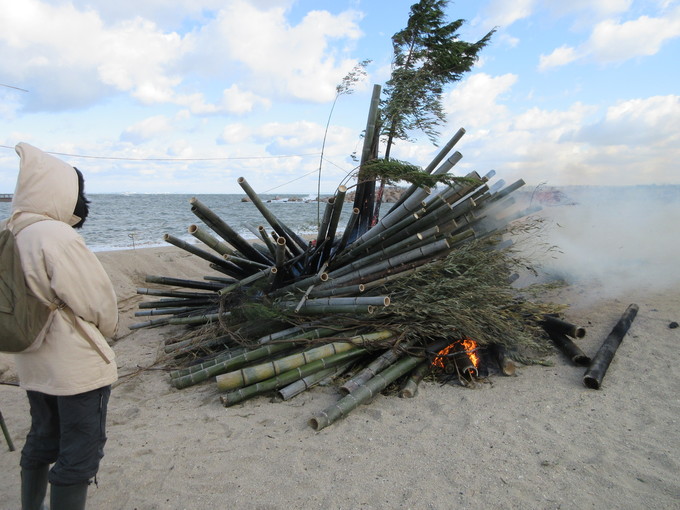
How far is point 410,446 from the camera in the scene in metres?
3.21

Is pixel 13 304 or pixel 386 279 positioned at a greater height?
pixel 13 304

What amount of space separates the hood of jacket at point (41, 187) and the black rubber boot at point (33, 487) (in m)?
1.29

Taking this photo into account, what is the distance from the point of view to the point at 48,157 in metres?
2.14

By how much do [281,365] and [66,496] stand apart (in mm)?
2023

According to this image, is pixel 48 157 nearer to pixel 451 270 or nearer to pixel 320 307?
pixel 320 307

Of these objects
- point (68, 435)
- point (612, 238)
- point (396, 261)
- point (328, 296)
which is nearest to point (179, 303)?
point (328, 296)

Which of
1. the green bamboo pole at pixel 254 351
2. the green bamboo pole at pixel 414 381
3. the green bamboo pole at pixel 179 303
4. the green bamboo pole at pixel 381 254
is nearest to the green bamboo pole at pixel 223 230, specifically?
the green bamboo pole at pixel 179 303

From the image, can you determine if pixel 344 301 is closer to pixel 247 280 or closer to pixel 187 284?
pixel 247 280

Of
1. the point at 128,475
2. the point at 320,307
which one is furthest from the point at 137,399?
the point at 320,307

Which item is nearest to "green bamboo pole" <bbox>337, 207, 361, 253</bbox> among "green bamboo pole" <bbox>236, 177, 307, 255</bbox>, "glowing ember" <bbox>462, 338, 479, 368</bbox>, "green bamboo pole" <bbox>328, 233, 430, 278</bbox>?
"green bamboo pole" <bbox>328, 233, 430, 278</bbox>

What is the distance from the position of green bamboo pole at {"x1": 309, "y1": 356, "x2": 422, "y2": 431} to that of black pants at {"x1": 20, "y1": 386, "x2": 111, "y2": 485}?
1622 mm

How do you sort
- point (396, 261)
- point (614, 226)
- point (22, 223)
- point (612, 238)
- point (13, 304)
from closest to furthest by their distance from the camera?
1. point (13, 304)
2. point (22, 223)
3. point (396, 261)
4. point (612, 238)
5. point (614, 226)

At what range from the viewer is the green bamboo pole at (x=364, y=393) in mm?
3441

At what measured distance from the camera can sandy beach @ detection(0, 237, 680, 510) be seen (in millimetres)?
2688
